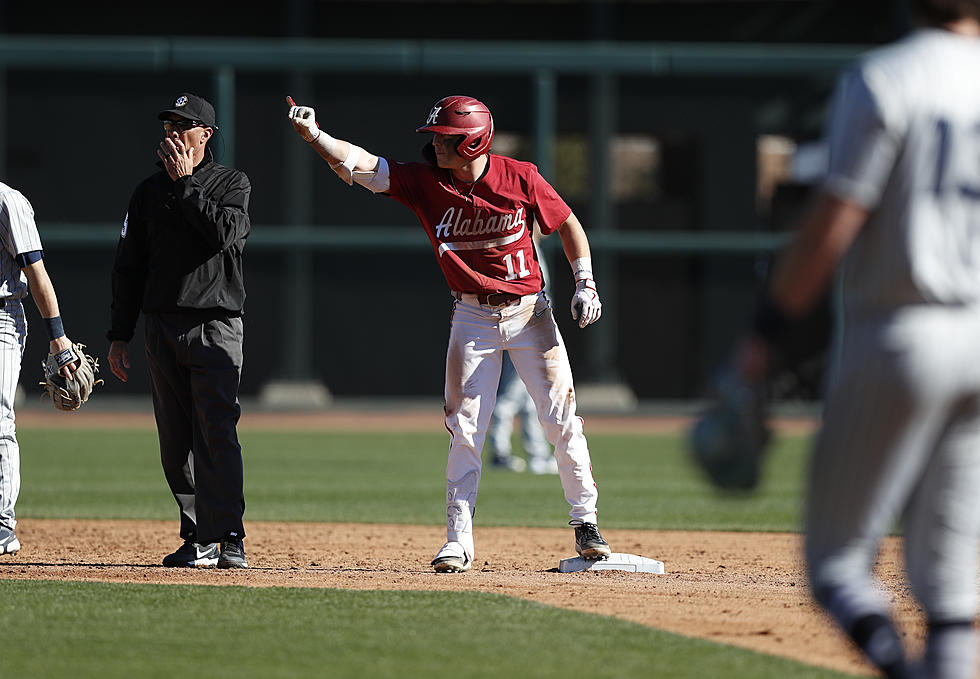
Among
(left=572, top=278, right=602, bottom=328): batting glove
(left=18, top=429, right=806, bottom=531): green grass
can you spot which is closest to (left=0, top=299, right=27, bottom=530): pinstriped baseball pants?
(left=18, top=429, right=806, bottom=531): green grass

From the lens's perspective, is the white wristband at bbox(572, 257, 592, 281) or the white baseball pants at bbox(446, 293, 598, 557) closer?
the white baseball pants at bbox(446, 293, 598, 557)

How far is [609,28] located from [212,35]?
7.63 meters

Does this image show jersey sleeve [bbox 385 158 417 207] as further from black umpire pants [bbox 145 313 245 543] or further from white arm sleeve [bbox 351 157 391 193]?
black umpire pants [bbox 145 313 245 543]

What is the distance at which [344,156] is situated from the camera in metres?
6.68

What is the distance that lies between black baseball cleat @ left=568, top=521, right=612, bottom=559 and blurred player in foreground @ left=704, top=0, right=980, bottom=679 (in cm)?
354

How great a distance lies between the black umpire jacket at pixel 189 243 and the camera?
6.65 meters

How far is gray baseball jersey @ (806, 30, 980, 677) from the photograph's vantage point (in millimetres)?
3303

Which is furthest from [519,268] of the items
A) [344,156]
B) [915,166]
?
[915,166]

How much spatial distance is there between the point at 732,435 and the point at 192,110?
3.96 meters

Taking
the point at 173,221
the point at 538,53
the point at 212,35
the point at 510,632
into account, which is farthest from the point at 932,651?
the point at 212,35

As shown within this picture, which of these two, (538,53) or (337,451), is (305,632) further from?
(538,53)

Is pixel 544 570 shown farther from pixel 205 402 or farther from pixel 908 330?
pixel 908 330

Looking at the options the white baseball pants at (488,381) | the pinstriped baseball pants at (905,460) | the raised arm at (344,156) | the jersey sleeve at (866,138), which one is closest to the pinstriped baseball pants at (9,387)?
the raised arm at (344,156)

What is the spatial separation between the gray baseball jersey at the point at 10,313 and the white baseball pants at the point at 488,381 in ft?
7.08
